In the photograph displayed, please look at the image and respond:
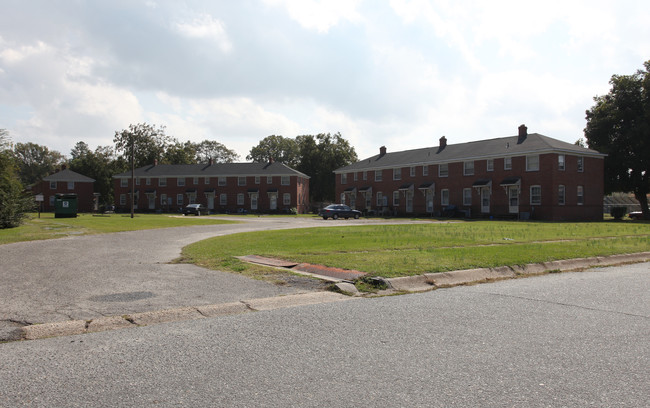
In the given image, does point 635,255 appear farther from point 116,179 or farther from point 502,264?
point 116,179

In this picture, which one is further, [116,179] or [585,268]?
[116,179]

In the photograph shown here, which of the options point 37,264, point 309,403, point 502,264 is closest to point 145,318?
point 309,403

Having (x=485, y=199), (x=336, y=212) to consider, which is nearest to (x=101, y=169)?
(x=336, y=212)

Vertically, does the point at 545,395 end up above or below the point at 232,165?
below

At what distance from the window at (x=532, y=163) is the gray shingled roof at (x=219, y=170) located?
117ft

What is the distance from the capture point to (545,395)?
3859mm

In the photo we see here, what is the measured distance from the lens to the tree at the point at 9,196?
28.0 metres

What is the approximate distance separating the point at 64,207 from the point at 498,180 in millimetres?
43741

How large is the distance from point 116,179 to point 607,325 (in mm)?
84906

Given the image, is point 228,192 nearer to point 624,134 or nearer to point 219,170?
point 219,170

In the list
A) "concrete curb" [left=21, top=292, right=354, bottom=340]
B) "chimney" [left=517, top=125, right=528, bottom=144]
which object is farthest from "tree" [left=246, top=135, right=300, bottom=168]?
"concrete curb" [left=21, top=292, right=354, bottom=340]

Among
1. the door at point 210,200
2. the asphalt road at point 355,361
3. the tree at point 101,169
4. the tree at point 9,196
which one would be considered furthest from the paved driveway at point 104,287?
the tree at point 101,169

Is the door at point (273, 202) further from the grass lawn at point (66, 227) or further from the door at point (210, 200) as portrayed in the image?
the grass lawn at point (66, 227)

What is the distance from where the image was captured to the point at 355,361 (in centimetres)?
468
